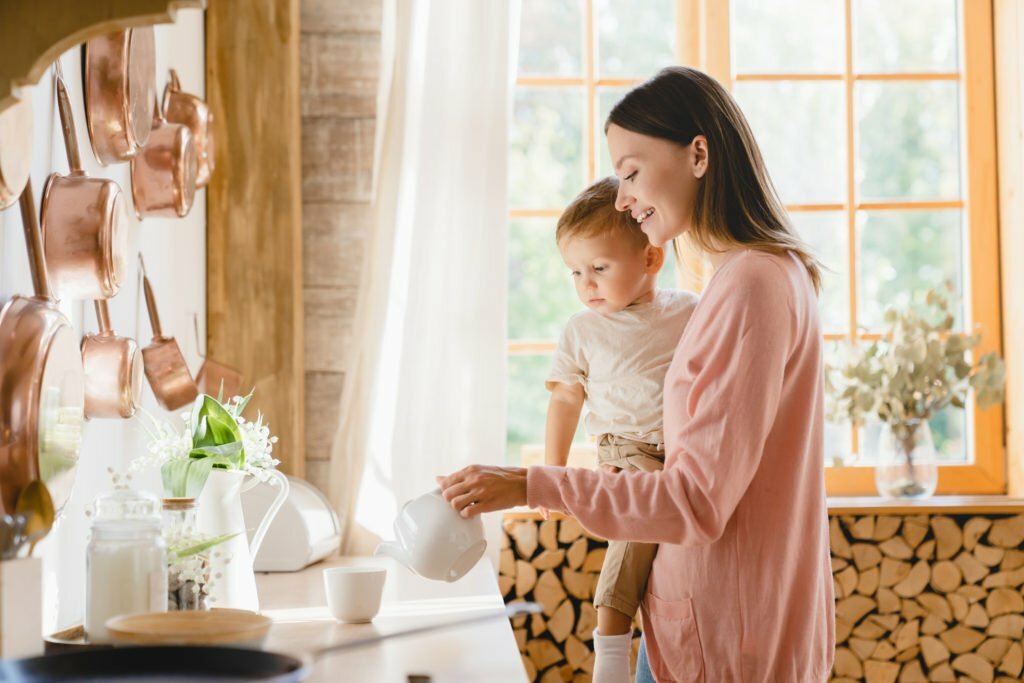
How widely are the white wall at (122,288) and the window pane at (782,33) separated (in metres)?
1.55

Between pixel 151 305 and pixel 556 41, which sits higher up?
pixel 556 41

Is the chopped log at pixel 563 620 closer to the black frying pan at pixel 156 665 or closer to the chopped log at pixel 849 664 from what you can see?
the chopped log at pixel 849 664

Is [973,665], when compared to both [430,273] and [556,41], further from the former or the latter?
[556,41]

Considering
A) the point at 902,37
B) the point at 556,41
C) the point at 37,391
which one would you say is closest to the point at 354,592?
the point at 37,391

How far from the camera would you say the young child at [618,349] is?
205 centimetres

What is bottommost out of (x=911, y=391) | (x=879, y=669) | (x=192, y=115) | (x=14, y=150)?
(x=879, y=669)

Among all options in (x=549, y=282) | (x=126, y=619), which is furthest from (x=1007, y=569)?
(x=126, y=619)

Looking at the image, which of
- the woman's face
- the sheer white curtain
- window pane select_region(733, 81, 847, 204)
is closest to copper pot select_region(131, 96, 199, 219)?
the sheer white curtain

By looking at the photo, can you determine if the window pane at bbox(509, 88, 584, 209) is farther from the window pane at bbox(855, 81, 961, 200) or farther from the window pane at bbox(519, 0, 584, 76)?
the window pane at bbox(855, 81, 961, 200)

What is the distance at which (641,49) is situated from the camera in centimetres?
325

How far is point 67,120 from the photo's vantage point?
5.27 ft

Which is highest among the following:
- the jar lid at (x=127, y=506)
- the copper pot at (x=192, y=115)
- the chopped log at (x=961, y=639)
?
the copper pot at (x=192, y=115)

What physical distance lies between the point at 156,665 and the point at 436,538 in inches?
24.9

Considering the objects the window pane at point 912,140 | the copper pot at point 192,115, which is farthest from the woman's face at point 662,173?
the window pane at point 912,140
